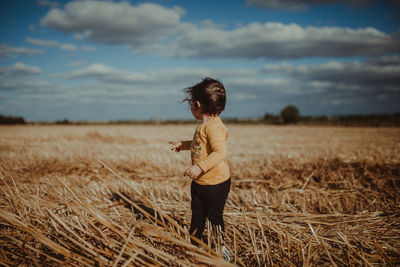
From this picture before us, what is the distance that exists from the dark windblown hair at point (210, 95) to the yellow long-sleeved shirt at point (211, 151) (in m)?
0.11

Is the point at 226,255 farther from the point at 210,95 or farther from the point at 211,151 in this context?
the point at 210,95

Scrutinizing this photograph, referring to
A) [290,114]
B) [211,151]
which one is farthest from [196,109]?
[290,114]

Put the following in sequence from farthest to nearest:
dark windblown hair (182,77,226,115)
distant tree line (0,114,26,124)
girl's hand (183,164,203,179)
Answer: distant tree line (0,114,26,124) → dark windblown hair (182,77,226,115) → girl's hand (183,164,203,179)

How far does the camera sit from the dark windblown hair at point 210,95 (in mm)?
2238

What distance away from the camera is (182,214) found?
2686 millimetres

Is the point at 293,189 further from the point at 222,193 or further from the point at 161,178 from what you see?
the point at 161,178

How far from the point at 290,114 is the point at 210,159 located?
5298 centimetres

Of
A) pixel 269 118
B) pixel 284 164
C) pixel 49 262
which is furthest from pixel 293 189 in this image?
pixel 269 118

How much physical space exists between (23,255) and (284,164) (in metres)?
4.23

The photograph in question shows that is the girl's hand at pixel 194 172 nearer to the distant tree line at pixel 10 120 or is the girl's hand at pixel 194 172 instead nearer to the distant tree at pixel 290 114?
the distant tree line at pixel 10 120

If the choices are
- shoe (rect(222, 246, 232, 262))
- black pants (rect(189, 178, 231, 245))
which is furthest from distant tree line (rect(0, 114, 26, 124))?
shoe (rect(222, 246, 232, 262))

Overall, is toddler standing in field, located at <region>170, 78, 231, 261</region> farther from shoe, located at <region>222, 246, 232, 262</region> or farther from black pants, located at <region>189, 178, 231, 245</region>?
shoe, located at <region>222, 246, 232, 262</region>

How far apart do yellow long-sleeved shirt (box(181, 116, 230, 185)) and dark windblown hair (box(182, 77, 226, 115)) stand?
11 cm

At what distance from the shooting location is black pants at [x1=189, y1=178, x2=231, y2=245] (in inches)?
84.4
